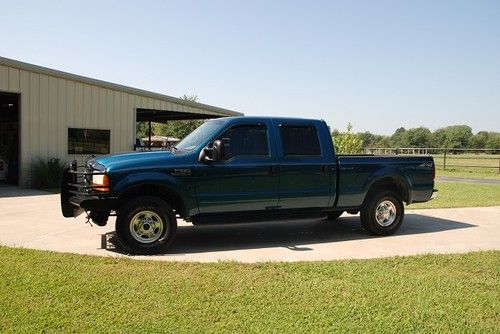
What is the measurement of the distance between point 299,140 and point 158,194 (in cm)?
237

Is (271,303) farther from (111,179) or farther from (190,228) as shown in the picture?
(190,228)

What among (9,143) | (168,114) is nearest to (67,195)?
(9,143)

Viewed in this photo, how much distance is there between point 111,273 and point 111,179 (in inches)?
57.9

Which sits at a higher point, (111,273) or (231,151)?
(231,151)

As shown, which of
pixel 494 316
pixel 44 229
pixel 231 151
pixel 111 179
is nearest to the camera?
pixel 494 316

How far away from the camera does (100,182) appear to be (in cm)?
638

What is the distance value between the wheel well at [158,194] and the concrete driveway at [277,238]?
64 centimetres

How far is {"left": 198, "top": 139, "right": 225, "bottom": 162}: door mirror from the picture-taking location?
659cm

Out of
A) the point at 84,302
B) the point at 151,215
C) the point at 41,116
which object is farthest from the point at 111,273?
the point at 41,116

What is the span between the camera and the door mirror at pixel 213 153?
6587mm

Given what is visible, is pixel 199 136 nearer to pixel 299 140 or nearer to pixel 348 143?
pixel 299 140

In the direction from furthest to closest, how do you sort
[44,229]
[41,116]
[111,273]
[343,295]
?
[41,116] → [44,229] → [111,273] → [343,295]

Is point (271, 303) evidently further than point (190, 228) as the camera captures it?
No

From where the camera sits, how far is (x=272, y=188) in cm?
719
